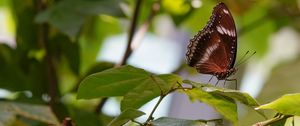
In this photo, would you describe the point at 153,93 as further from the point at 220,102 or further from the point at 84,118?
the point at 84,118

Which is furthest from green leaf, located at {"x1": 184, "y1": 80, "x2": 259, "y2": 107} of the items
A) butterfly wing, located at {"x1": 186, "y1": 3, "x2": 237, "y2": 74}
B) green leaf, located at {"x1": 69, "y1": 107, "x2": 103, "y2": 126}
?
green leaf, located at {"x1": 69, "y1": 107, "x2": 103, "y2": 126}

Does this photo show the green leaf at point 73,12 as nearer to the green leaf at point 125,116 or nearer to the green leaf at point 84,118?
the green leaf at point 84,118

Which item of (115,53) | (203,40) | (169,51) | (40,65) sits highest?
(203,40)

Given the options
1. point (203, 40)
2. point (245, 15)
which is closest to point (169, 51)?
point (245, 15)

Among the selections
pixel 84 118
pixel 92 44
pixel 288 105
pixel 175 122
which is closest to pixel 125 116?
pixel 175 122

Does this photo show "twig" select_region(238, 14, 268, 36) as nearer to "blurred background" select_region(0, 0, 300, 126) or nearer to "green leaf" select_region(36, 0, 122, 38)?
"blurred background" select_region(0, 0, 300, 126)

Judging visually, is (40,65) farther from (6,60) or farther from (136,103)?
(136,103)
